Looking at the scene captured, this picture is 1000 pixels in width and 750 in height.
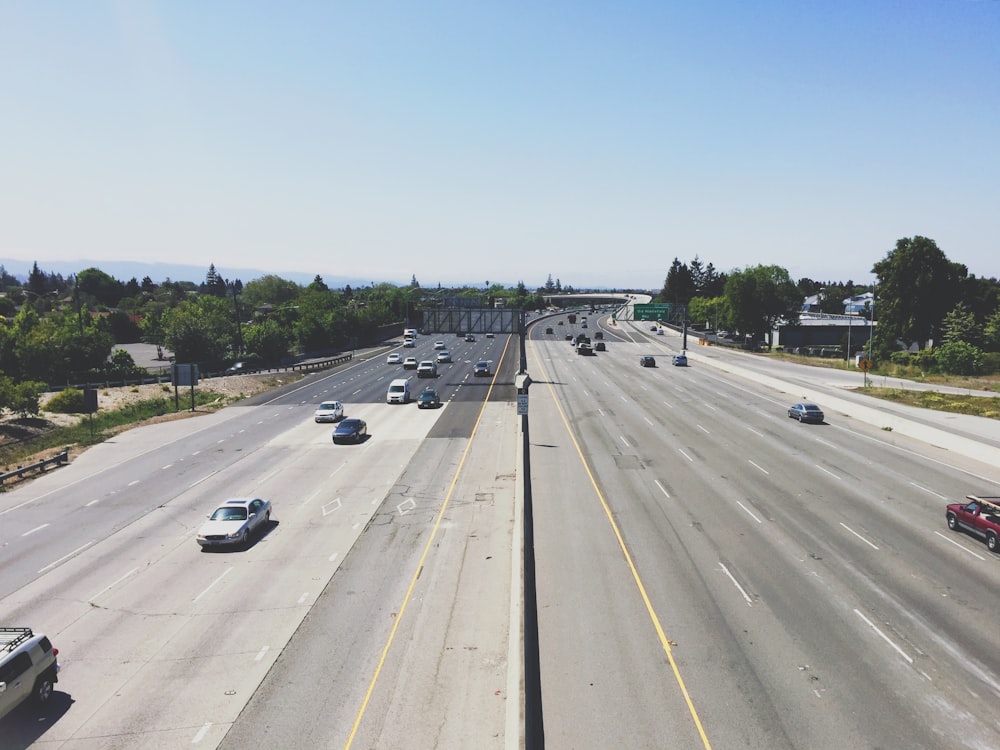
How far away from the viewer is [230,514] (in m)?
23.7

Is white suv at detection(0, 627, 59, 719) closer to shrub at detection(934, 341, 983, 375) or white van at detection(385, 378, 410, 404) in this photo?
white van at detection(385, 378, 410, 404)

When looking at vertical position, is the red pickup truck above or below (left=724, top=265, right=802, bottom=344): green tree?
below

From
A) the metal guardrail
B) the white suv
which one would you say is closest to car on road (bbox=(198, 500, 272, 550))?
the white suv

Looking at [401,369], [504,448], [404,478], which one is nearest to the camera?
[404,478]

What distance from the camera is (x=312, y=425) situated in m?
45.8

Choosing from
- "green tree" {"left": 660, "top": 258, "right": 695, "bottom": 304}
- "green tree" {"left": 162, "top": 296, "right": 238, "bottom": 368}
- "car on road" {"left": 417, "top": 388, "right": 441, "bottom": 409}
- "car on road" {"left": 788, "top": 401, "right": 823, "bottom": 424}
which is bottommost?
"car on road" {"left": 417, "top": 388, "right": 441, "bottom": 409}

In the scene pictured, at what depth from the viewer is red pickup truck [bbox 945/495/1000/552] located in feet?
71.4

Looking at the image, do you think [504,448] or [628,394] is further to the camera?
[628,394]

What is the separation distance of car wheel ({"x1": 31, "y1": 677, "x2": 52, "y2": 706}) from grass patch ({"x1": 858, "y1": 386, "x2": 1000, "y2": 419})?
5466cm

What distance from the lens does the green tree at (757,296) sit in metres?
109

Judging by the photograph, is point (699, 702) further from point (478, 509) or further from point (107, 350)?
point (107, 350)

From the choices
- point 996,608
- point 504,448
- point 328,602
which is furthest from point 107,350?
point 996,608

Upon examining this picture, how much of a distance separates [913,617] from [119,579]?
75.7 ft

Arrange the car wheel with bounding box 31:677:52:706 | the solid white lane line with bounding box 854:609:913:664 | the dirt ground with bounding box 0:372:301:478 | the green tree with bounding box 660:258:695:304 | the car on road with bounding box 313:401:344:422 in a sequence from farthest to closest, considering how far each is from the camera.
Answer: the green tree with bounding box 660:258:695:304 < the car on road with bounding box 313:401:344:422 < the dirt ground with bounding box 0:372:301:478 < the solid white lane line with bounding box 854:609:913:664 < the car wheel with bounding box 31:677:52:706
